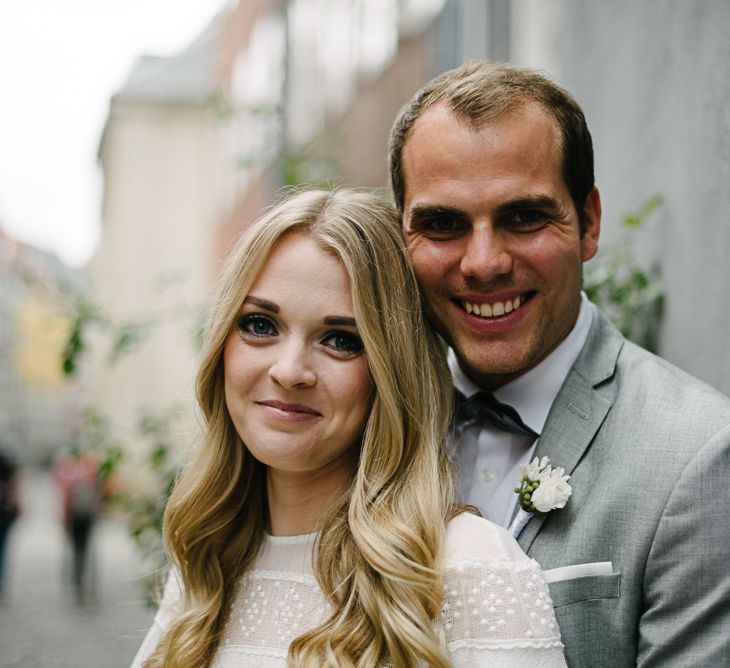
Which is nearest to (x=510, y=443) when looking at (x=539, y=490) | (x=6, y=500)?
(x=539, y=490)

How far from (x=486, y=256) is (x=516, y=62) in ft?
11.0

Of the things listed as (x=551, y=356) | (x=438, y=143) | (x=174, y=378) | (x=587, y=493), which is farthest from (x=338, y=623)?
(x=174, y=378)

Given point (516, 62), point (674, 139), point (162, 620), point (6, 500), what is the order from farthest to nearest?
point (6, 500)
point (516, 62)
point (674, 139)
point (162, 620)

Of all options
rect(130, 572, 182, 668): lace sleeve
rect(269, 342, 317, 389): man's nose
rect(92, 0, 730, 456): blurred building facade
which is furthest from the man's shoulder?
rect(130, 572, 182, 668): lace sleeve

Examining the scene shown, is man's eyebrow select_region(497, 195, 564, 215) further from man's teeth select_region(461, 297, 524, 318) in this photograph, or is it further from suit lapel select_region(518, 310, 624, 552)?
suit lapel select_region(518, 310, 624, 552)

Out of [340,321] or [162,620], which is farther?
[162,620]

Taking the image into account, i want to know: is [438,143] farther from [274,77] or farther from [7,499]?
[274,77]

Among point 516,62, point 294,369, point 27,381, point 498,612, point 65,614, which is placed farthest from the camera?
point 27,381

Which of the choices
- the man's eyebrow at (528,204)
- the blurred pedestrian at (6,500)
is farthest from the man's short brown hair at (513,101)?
the blurred pedestrian at (6,500)

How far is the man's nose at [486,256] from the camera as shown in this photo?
267 centimetres

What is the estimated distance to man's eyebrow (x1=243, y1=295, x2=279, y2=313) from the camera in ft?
8.52

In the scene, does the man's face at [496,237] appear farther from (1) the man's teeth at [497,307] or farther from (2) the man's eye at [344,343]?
(2) the man's eye at [344,343]

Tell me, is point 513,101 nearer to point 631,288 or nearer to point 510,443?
point 510,443

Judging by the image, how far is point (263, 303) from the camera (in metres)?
2.61
